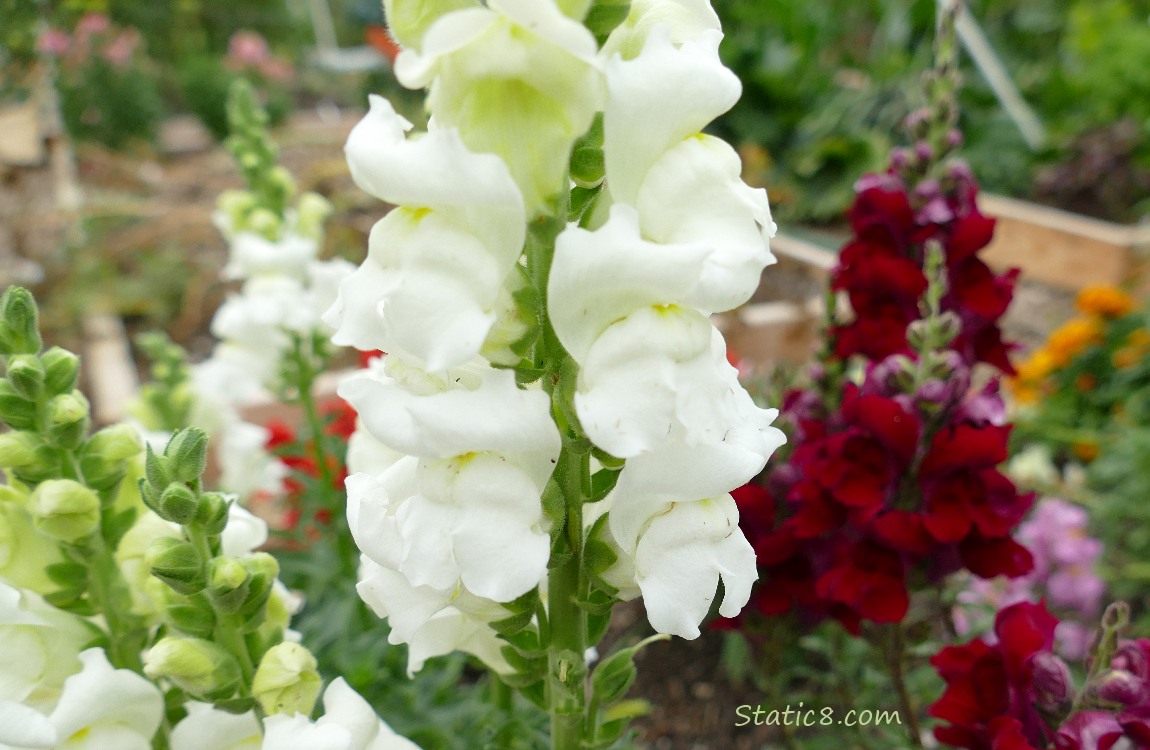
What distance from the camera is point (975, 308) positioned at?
4.33 ft

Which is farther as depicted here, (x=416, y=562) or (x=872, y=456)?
(x=872, y=456)

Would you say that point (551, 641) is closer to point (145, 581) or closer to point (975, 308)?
point (145, 581)

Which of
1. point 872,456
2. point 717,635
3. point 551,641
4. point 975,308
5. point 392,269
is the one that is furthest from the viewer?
point 717,635

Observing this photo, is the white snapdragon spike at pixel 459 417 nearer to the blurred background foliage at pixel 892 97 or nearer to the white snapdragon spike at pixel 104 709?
the white snapdragon spike at pixel 104 709

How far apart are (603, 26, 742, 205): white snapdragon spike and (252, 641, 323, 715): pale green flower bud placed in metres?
0.46

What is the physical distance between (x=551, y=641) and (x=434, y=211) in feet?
1.32

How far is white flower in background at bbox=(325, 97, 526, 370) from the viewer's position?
1.84 feet

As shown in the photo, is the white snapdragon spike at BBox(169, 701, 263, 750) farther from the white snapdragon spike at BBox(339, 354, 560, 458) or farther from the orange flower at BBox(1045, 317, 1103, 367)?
the orange flower at BBox(1045, 317, 1103, 367)

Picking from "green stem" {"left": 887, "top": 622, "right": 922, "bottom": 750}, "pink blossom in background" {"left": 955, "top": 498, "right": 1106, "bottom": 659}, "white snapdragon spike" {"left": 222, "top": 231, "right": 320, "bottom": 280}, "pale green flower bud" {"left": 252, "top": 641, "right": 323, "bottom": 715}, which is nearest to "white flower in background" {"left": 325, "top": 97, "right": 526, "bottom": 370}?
"pale green flower bud" {"left": 252, "top": 641, "right": 323, "bottom": 715}

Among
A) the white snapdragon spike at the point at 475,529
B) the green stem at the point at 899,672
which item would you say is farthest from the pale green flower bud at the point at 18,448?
the green stem at the point at 899,672

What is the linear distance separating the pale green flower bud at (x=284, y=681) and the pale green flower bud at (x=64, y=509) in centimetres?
20

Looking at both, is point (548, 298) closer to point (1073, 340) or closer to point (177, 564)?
point (177, 564)

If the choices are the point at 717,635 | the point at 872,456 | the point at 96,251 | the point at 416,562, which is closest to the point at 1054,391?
the point at 717,635

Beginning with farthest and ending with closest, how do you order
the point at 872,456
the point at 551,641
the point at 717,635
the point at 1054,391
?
the point at 1054,391, the point at 717,635, the point at 872,456, the point at 551,641
